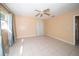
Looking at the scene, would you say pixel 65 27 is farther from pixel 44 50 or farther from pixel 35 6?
pixel 35 6

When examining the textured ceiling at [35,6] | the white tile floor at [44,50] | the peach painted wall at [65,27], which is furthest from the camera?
the peach painted wall at [65,27]

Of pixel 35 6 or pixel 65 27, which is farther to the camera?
A: pixel 65 27

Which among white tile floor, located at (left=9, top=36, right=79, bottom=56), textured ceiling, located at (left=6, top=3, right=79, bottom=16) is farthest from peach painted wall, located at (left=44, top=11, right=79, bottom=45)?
textured ceiling, located at (left=6, top=3, right=79, bottom=16)

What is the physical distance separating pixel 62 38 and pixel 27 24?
2.42 meters

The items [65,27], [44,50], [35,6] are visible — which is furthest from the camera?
[65,27]

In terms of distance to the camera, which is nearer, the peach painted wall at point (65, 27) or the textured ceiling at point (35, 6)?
the textured ceiling at point (35, 6)

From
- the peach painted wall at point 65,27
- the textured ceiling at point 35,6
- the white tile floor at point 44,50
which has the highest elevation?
the textured ceiling at point 35,6

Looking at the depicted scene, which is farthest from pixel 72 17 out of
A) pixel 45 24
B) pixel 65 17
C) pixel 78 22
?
pixel 45 24

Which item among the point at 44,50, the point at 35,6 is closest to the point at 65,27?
the point at 44,50

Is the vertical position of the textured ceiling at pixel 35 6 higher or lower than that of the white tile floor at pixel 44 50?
higher

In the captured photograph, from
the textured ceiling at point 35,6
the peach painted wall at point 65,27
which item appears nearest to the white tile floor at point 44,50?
the peach painted wall at point 65,27

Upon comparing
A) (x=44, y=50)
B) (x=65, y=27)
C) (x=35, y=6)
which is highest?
(x=35, y=6)

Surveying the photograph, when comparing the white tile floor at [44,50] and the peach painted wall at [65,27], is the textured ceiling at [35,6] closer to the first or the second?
the peach painted wall at [65,27]

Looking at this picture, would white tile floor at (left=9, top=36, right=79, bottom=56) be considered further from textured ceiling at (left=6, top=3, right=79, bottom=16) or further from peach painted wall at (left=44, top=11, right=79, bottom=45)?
textured ceiling at (left=6, top=3, right=79, bottom=16)
